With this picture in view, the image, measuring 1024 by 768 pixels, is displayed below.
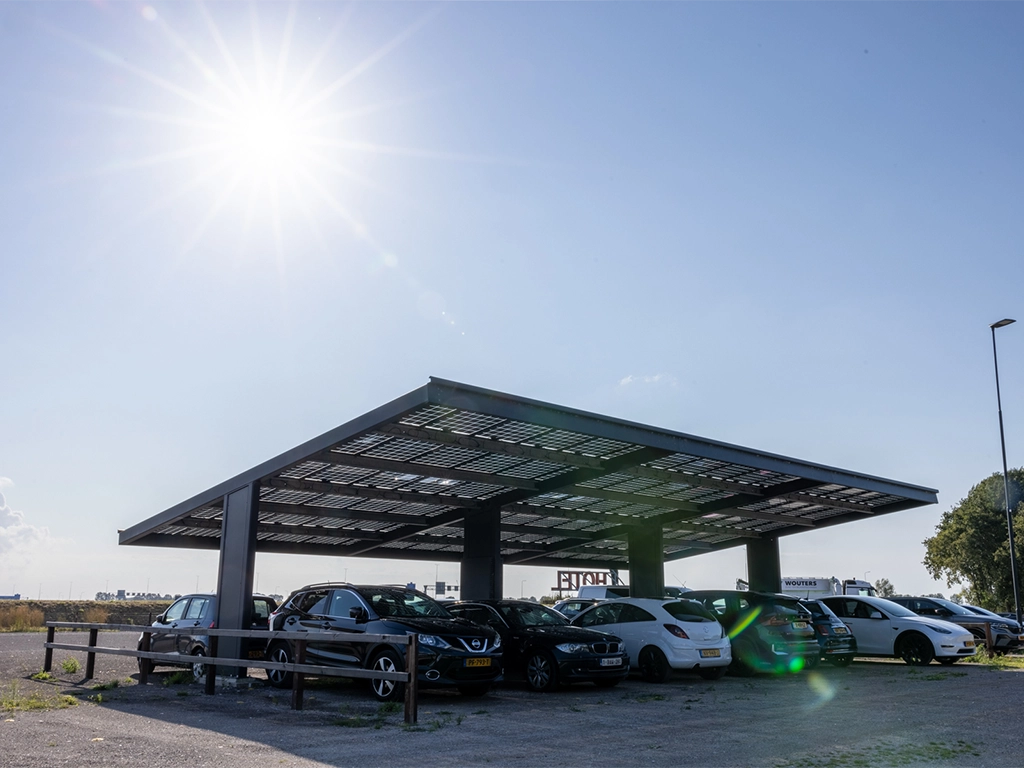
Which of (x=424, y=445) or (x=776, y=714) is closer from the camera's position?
(x=776, y=714)

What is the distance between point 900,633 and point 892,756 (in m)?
12.1

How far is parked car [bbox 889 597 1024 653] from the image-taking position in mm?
21844

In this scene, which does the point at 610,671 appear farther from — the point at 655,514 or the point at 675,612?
the point at 655,514

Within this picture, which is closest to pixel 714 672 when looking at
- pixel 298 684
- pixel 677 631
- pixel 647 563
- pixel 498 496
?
pixel 677 631

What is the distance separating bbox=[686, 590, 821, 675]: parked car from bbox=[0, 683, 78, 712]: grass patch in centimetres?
1111

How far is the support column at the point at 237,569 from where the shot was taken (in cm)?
1670

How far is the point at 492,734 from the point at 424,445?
7.67 metres

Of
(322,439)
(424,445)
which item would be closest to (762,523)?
(424,445)

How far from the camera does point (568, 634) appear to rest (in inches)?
558

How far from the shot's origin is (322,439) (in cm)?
1562

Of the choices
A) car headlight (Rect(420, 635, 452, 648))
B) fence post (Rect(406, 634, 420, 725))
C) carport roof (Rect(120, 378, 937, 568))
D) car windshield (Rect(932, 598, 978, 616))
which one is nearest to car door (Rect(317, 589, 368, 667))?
car headlight (Rect(420, 635, 452, 648))

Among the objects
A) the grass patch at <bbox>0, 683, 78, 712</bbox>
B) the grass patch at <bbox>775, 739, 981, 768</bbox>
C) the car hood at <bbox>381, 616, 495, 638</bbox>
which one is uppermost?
the car hood at <bbox>381, 616, 495, 638</bbox>

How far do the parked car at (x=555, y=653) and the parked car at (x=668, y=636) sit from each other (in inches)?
28.3

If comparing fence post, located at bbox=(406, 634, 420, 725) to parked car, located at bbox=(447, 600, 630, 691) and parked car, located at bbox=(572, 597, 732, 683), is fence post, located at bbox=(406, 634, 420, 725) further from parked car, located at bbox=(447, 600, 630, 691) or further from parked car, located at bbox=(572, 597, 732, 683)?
parked car, located at bbox=(572, 597, 732, 683)
